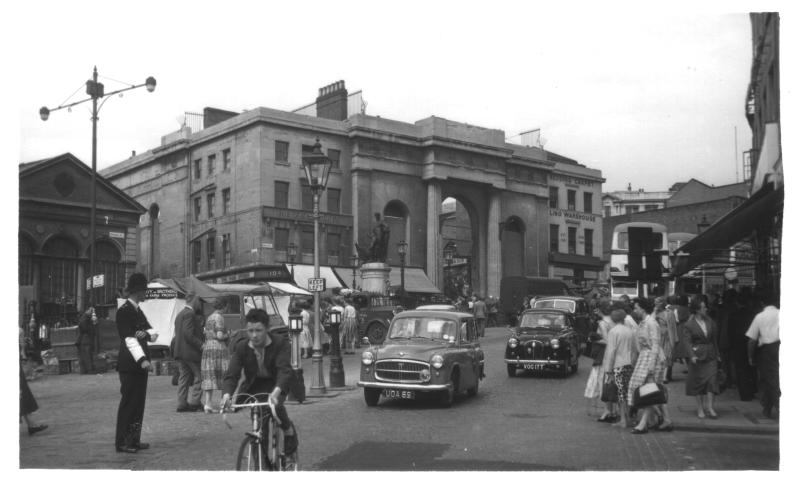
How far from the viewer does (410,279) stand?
55.0m

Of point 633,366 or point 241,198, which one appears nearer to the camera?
point 633,366

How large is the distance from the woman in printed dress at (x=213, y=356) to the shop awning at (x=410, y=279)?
3692 cm

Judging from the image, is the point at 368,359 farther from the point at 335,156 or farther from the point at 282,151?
the point at 335,156

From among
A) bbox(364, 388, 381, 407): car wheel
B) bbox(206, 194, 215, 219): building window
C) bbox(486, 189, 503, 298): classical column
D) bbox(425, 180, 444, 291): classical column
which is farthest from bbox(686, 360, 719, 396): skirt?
bbox(486, 189, 503, 298): classical column

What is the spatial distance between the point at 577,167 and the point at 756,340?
58.7 meters

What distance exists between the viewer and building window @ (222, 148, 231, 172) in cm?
5254

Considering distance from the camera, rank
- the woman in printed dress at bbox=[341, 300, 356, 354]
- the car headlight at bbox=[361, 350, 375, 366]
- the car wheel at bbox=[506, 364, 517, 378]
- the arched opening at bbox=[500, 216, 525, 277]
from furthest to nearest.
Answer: the arched opening at bbox=[500, 216, 525, 277]
the woman in printed dress at bbox=[341, 300, 356, 354]
the car wheel at bbox=[506, 364, 517, 378]
the car headlight at bbox=[361, 350, 375, 366]

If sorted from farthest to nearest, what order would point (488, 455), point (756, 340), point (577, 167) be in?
point (577, 167), point (756, 340), point (488, 455)

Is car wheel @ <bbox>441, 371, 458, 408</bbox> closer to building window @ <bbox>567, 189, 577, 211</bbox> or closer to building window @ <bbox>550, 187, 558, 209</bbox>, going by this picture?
building window @ <bbox>550, 187, 558, 209</bbox>

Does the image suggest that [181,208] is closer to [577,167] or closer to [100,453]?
[577,167]

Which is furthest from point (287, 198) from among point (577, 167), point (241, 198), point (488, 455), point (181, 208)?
point (488, 455)

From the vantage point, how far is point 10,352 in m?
10.8

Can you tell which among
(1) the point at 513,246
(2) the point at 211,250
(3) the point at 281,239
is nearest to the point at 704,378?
(3) the point at 281,239

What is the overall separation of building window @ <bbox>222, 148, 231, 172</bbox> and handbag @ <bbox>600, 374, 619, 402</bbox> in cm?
4200
